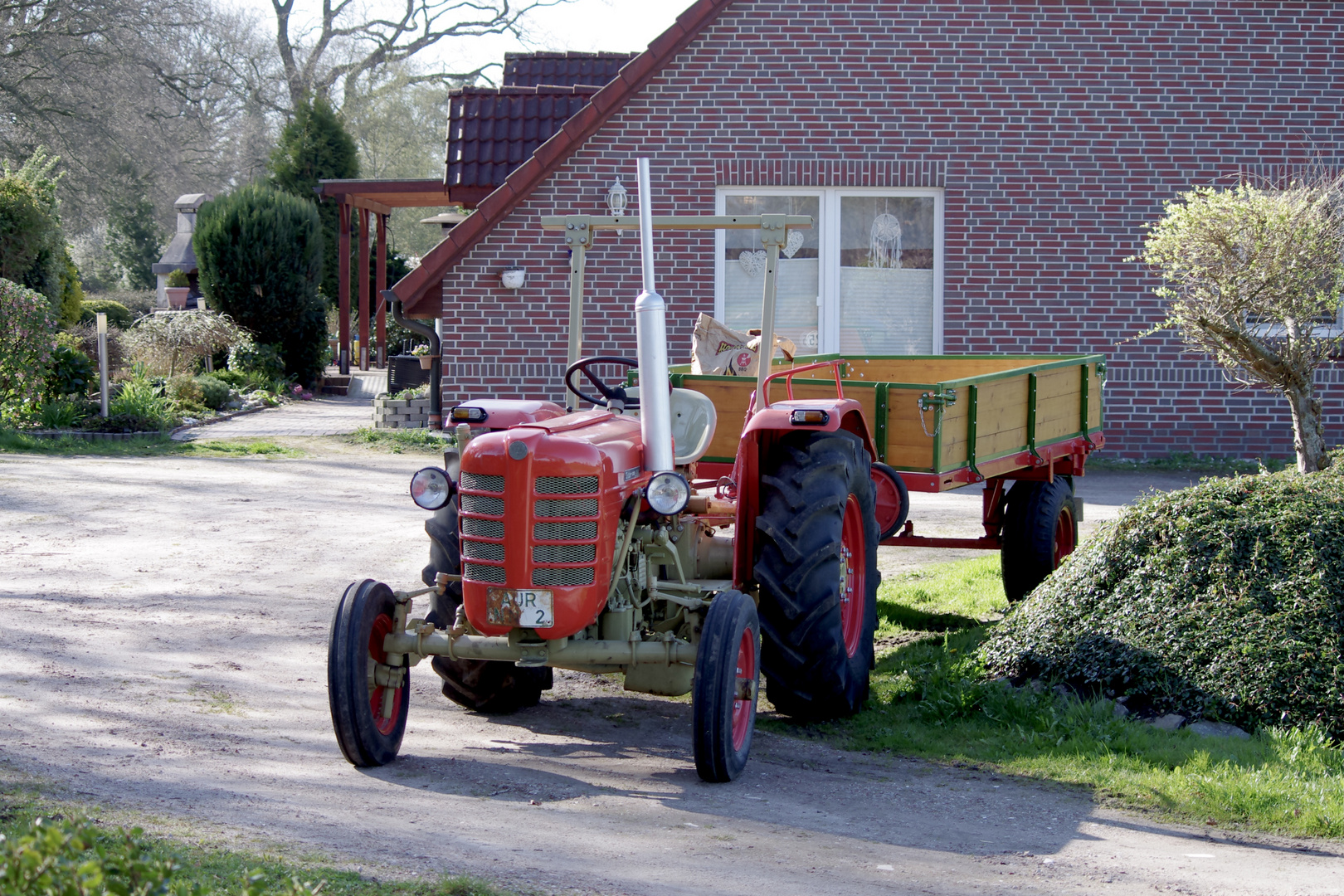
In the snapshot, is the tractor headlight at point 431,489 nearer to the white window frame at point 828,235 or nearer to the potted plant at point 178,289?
the white window frame at point 828,235

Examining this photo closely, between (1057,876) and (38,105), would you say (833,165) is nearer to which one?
(1057,876)

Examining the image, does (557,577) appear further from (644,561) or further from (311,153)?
(311,153)

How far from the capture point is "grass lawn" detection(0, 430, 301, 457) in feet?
43.4

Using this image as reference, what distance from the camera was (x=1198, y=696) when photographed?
214 inches

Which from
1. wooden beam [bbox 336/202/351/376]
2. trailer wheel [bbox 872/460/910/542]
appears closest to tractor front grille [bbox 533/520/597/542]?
trailer wheel [bbox 872/460/910/542]

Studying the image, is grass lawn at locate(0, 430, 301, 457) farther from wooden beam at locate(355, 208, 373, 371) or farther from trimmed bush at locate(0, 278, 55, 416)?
wooden beam at locate(355, 208, 373, 371)

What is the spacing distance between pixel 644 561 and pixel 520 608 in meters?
0.65

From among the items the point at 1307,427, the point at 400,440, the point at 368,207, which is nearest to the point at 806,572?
the point at 1307,427

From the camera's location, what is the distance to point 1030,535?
7.54 metres

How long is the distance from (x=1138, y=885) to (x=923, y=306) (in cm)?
1043

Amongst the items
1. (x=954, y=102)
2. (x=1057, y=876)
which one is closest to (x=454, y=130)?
(x=954, y=102)

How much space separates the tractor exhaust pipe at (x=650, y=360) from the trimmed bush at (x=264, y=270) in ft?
57.1

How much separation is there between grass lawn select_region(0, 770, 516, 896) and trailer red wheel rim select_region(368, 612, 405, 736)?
1.10m

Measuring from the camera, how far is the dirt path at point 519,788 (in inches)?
152
